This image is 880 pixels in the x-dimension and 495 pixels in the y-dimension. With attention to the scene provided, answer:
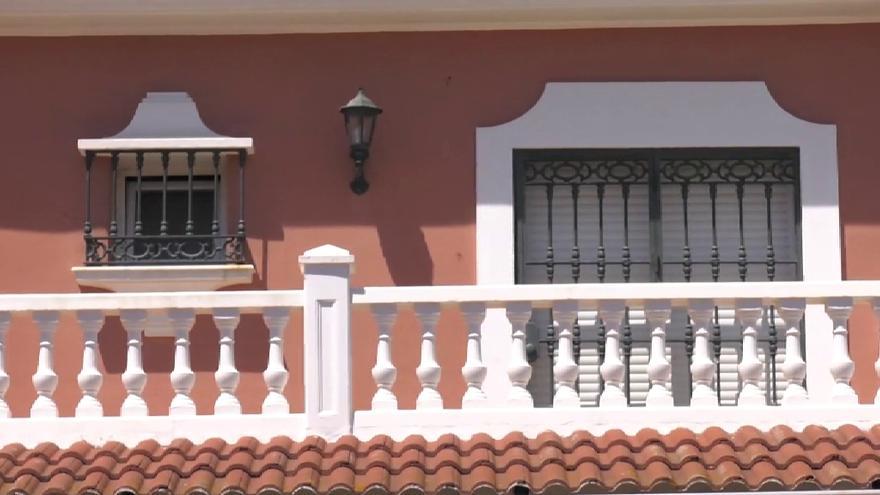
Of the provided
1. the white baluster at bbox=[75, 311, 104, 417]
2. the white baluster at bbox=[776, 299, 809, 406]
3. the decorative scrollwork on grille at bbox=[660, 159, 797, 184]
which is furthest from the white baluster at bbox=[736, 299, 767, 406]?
the white baluster at bbox=[75, 311, 104, 417]

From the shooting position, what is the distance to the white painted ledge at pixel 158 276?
979 centimetres

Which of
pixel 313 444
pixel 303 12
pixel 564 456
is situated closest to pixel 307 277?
pixel 313 444

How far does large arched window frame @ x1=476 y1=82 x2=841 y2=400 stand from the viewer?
389 inches

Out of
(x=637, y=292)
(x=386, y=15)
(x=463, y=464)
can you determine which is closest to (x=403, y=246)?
(x=386, y=15)

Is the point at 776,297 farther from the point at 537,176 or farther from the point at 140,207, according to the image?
the point at 140,207

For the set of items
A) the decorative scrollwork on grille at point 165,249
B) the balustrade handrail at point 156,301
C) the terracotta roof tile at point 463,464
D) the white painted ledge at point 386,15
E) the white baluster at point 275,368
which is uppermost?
the white painted ledge at point 386,15

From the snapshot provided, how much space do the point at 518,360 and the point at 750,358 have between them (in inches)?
44.2

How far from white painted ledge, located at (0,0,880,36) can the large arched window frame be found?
15.3 inches

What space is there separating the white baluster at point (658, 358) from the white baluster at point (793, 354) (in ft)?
1.84

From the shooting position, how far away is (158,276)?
980 cm

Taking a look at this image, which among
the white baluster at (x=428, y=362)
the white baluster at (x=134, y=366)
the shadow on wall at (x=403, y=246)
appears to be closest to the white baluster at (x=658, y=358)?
the white baluster at (x=428, y=362)

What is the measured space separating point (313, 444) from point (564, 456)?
3.86ft

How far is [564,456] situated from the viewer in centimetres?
801

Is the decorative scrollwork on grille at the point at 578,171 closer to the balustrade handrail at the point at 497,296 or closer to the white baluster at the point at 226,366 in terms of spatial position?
the balustrade handrail at the point at 497,296
